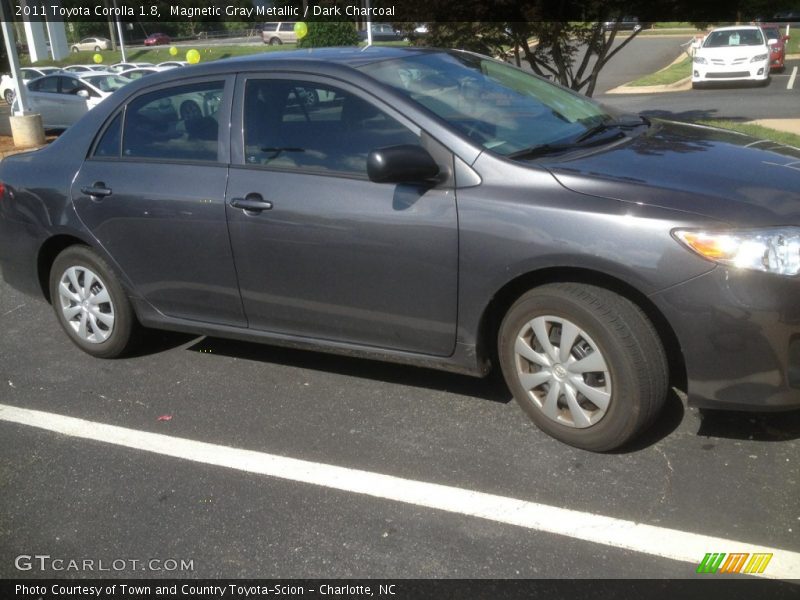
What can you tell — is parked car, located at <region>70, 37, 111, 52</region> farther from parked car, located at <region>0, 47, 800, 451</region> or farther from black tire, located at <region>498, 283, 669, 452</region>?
black tire, located at <region>498, 283, 669, 452</region>

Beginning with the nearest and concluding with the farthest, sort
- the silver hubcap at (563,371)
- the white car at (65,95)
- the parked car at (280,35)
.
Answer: the silver hubcap at (563,371), the white car at (65,95), the parked car at (280,35)

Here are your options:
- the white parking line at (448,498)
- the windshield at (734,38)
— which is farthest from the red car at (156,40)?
the white parking line at (448,498)

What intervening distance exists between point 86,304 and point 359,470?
2.32 metres

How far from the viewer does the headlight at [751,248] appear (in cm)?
316

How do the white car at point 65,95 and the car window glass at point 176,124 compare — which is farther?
the white car at point 65,95

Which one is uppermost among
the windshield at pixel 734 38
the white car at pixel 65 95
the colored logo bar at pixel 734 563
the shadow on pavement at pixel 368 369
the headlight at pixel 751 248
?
the headlight at pixel 751 248

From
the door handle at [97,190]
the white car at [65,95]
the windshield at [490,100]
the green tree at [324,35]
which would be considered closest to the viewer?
the windshield at [490,100]

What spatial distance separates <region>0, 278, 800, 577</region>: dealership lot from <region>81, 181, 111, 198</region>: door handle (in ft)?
3.50

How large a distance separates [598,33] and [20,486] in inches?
386

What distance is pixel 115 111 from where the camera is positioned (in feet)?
15.9

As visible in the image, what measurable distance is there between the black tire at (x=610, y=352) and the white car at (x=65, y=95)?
19090 millimetres

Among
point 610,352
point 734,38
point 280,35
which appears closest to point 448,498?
point 610,352

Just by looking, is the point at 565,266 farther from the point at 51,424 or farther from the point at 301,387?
the point at 51,424

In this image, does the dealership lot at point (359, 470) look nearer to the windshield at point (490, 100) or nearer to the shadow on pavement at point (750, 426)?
the shadow on pavement at point (750, 426)
